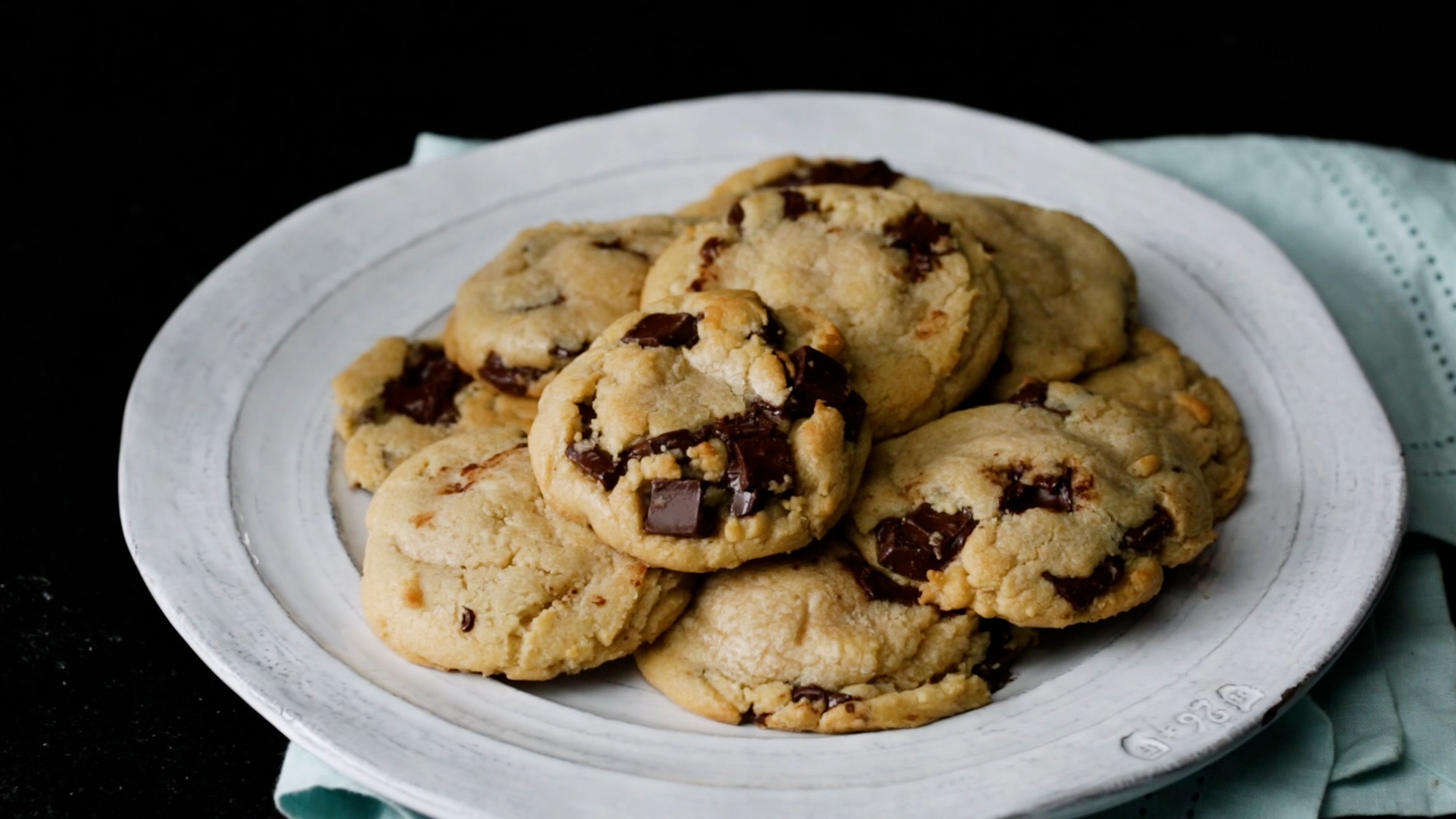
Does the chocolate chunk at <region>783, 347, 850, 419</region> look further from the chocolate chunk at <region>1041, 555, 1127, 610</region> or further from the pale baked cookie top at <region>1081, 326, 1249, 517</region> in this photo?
the pale baked cookie top at <region>1081, 326, 1249, 517</region>

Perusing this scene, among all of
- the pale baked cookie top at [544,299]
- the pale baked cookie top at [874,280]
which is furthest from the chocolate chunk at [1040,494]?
the pale baked cookie top at [544,299]

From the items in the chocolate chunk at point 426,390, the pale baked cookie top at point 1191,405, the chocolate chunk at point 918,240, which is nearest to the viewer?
the chocolate chunk at point 918,240

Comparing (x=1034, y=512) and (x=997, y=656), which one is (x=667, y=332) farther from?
(x=997, y=656)

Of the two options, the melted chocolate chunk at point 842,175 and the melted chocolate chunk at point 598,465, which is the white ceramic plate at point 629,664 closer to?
the melted chocolate chunk at point 598,465

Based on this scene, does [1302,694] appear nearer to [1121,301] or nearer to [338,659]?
[1121,301]

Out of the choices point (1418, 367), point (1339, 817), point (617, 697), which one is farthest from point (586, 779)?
point (1418, 367)

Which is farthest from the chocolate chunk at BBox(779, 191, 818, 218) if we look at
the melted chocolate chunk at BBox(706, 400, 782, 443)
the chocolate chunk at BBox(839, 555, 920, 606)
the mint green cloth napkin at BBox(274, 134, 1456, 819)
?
the mint green cloth napkin at BBox(274, 134, 1456, 819)
